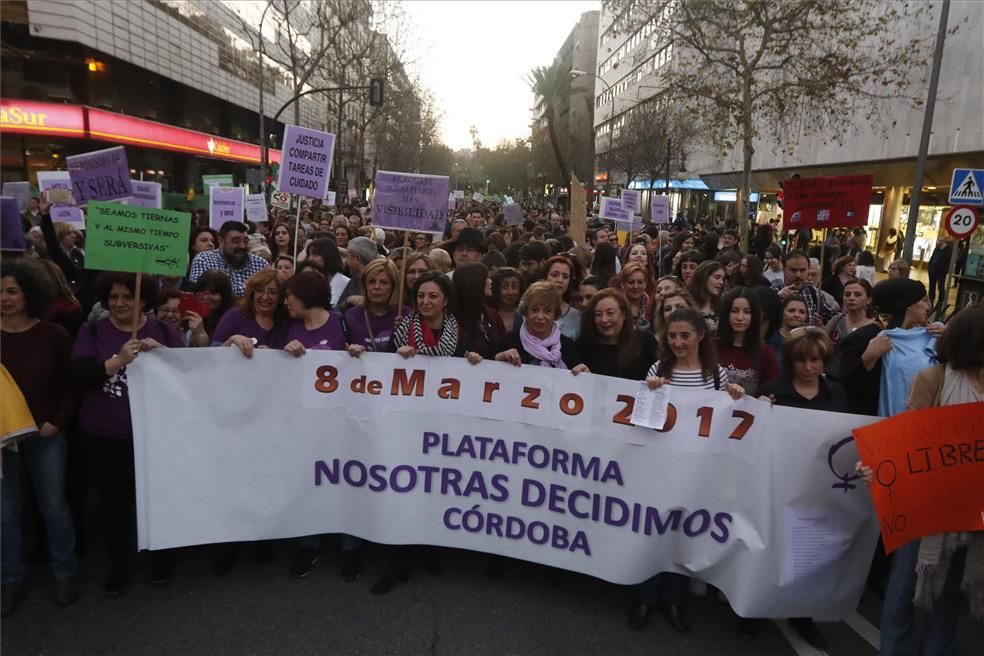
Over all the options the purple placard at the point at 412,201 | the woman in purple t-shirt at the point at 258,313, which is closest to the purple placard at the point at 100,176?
the purple placard at the point at 412,201

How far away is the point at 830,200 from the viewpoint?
642cm

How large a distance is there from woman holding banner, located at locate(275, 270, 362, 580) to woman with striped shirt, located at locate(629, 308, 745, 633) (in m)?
1.58

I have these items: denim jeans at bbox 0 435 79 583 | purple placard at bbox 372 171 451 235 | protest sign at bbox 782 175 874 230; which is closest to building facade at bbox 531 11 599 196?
protest sign at bbox 782 175 874 230

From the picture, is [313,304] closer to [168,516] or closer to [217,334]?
[217,334]

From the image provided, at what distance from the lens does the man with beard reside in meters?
6.22

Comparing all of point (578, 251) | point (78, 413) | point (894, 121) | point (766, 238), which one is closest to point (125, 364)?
point (78, 413)

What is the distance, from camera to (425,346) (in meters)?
3.69

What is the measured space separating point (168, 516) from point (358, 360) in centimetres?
131

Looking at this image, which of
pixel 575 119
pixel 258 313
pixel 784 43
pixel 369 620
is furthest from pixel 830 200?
pixel 575 119

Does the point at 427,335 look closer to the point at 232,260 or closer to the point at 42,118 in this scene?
the point at 232,260

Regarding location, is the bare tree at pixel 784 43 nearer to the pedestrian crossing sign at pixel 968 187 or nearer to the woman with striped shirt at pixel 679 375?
the pedestrian crossing sign at pixel 968 187

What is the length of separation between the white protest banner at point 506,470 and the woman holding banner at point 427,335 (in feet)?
0.65

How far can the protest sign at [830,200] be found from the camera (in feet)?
20.5

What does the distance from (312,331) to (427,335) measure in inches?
26.7
